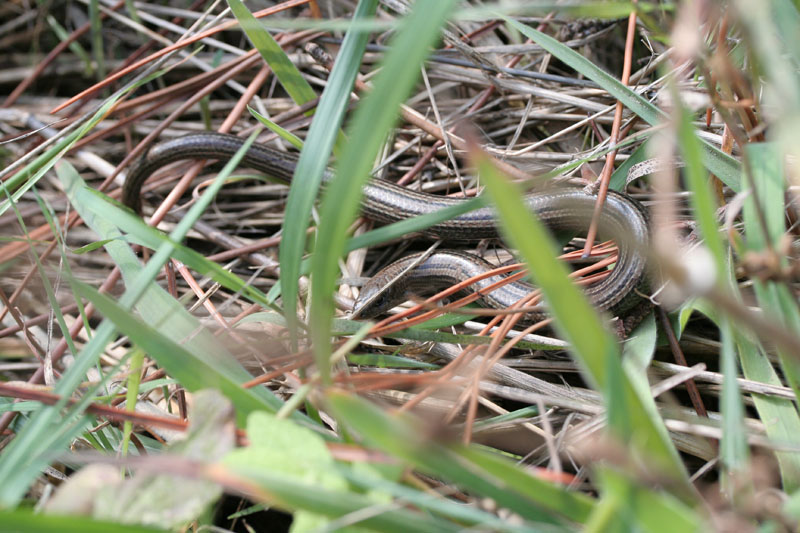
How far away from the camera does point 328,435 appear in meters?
1.47

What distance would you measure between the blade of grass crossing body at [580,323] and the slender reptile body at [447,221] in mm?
1092

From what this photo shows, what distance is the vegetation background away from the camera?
3.18 ft

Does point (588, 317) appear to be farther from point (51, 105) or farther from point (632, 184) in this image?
point (51, 105)

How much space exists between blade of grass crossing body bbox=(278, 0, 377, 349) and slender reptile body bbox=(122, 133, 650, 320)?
36.1 inches

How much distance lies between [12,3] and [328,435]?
11.8ft

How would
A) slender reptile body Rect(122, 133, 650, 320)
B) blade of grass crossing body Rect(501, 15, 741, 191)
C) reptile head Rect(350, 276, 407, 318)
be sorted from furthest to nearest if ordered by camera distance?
1. reptile head Rect(350, 276, 407, 318)
2. slender reptile body Rect(122, 133, 650, 320)
3. blade of grass crossing body Rect(501, 15, 741, 191)

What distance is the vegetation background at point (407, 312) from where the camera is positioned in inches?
38.2

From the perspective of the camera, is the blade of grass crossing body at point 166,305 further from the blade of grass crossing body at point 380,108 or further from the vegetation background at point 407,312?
the blade of grass crossing body at point 380,108

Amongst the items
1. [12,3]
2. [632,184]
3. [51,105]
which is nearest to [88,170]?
[51,105]

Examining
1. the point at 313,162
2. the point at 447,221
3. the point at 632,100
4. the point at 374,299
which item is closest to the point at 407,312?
the point at 374,299

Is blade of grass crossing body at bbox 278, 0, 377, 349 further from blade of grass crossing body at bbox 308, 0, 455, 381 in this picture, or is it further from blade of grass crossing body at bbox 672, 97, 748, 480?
blade of grass crossing body at bbox 672, 97, 748, 480

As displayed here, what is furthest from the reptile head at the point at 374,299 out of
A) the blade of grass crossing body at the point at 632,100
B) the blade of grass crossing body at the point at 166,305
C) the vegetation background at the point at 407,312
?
the blade of grass crossing body at the point at 632,100

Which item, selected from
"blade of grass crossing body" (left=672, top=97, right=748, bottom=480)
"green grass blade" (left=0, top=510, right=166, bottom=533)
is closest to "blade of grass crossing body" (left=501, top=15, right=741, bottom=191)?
"blade of grass crossing body" (left=672, top=97, right=748, bottom=480)

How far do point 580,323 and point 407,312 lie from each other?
102cm
